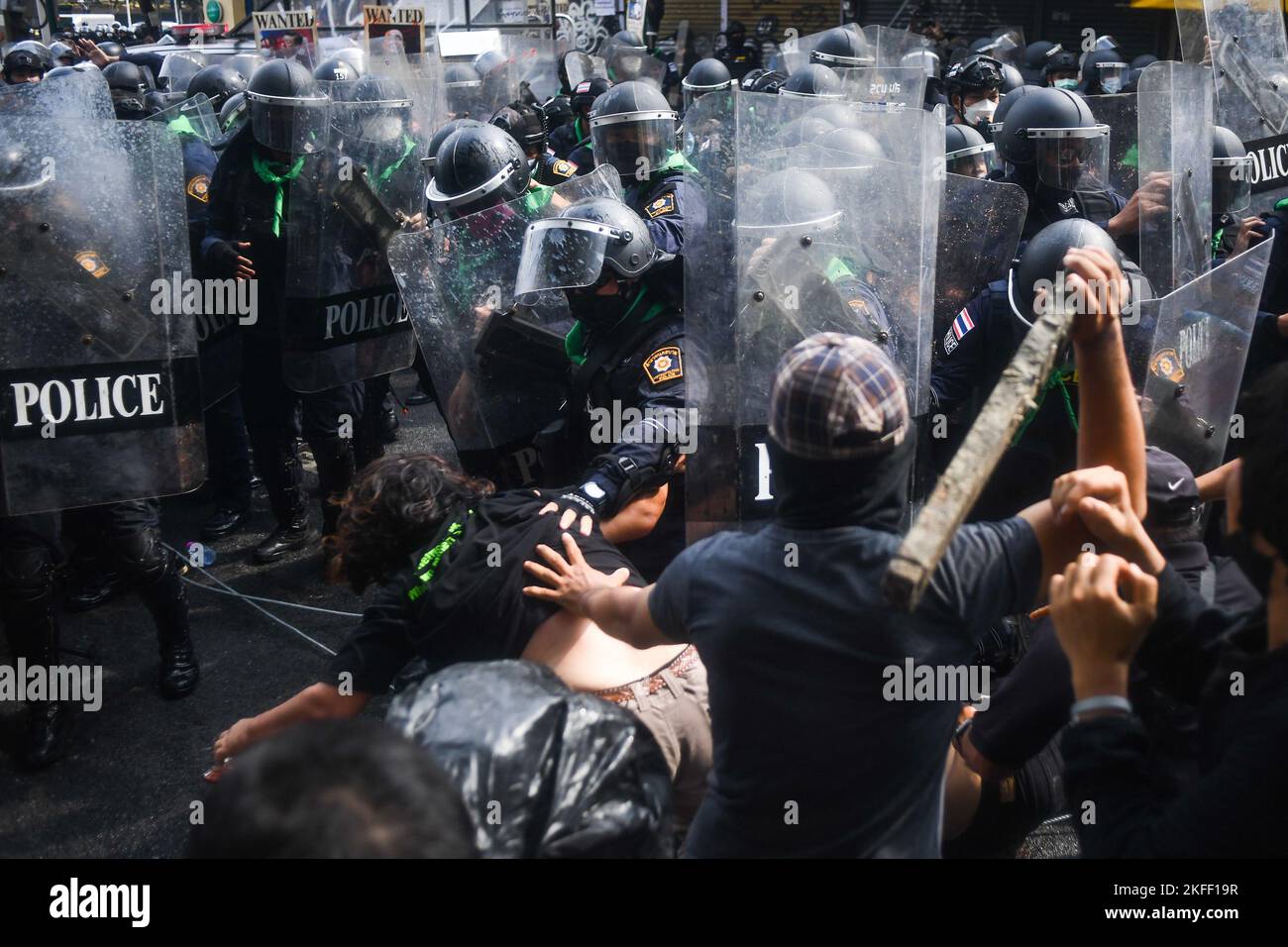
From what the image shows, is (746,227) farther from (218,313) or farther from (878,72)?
(878,72)

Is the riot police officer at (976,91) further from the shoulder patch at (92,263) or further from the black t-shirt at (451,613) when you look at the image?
the black t-shirt at (451,613)

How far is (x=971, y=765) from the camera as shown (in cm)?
229

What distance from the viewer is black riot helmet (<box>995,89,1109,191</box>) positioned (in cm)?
420

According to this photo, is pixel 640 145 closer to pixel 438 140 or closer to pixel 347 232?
pixel 438 140

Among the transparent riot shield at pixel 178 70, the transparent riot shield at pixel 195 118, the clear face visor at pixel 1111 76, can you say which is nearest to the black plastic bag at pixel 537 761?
the transparent riot shield at pixel 195 118

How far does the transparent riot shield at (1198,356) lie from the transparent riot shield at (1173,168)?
1.21ft

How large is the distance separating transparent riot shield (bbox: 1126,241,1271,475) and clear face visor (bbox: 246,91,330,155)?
10.1 ft

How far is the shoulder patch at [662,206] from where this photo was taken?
432 centimetres

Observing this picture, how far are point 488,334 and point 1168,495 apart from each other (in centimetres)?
193

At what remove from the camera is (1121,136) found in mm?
5086

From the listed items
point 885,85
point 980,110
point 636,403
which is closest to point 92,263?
point 636,403

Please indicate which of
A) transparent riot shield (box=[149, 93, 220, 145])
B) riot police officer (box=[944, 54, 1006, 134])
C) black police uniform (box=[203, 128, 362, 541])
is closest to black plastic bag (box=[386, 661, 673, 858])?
black police uniform (box=[203, 128, 362, 541])

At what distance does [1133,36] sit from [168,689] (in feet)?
60.9

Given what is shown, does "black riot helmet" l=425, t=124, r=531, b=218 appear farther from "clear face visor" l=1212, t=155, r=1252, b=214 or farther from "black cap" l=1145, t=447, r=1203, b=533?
"clear face visor" l=1212, t=155, r=1252, b=214
